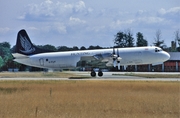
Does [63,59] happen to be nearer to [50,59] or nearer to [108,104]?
[50,59]

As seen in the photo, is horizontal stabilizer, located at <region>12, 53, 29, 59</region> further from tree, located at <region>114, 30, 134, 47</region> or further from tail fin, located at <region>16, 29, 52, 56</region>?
tree, located at <region>114, 30, 134, 47</region>

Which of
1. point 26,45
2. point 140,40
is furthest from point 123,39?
point 26,45

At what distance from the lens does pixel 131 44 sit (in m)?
144

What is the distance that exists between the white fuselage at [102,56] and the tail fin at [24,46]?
4.80ft

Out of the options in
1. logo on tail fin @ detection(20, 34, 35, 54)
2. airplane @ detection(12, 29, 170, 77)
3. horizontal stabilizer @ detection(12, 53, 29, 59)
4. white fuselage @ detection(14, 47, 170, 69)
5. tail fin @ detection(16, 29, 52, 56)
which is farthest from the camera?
logo on tail fin @ detection(20, 34, 35, 54)

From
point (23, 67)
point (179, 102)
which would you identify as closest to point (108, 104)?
point (179, 102)

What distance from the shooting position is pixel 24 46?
6166 cm

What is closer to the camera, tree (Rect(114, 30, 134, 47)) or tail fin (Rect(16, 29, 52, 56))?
tail fin (Rect(16, 29, 52, 56))

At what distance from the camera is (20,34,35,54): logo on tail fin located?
60.8 metres

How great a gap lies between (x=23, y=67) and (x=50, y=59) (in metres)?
66.5

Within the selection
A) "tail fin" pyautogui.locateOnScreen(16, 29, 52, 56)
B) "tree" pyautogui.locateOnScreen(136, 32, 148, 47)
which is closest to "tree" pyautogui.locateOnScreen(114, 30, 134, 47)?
"tree" pyautogui.locateOnScreen(136, 32, 148, 47)

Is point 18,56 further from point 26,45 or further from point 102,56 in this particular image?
point 102,56

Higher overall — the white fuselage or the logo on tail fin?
the logo on tail fin

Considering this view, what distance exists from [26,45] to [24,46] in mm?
383
